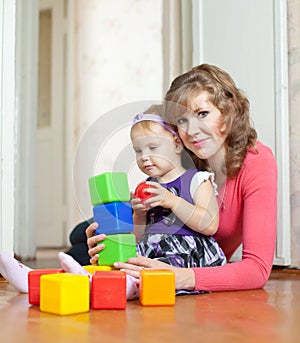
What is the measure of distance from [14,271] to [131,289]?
11.7 inches

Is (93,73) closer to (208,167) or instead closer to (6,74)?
(6,74)

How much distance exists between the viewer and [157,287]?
116 cm

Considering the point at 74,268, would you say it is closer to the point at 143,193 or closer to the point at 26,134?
the point at 143,193

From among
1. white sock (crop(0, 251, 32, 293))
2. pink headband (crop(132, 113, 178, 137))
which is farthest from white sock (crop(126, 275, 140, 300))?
pink headband (crop(132, 113, 178, 137))

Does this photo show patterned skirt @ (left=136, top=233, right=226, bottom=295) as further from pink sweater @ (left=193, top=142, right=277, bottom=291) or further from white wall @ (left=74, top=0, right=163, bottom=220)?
white wall @ (left=74, top=0, right=163, bottom=220)

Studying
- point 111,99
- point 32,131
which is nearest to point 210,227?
point 32,131

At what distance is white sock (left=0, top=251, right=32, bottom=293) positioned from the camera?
129cm

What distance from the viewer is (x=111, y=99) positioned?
392cm

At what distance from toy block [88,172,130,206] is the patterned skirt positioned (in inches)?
7.3

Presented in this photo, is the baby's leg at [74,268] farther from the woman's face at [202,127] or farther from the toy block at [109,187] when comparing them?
the woman's face at [202,127]

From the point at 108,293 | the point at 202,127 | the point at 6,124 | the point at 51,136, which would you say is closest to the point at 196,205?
the point at 202,127

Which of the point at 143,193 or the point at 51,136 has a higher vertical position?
the point at 51,136

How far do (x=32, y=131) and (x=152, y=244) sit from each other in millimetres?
1808

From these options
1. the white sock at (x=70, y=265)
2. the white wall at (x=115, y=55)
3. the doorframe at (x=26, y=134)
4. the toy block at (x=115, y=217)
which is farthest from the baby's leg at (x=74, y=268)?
the white wall at (x=115, y=55)
